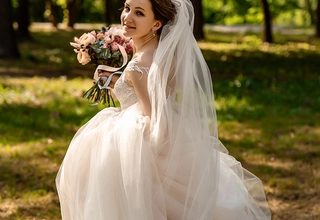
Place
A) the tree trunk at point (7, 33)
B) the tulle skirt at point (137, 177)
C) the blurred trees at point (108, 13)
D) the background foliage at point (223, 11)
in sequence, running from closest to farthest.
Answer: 1. the tulle skirt at point (137, 177)
2. the tree trunk at point (7, 33)
3. the blurred trees at point (108, 13)
4. the background foliage at point (223, 11)

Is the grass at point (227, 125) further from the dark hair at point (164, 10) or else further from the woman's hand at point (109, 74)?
the dark hair at point (164, 10)

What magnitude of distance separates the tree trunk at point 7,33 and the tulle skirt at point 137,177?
12200 millimetres

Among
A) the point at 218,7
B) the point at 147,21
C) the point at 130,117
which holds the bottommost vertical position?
the point at 218,7

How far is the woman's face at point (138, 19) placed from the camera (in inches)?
142

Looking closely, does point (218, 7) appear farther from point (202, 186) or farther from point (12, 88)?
point (202, 186)

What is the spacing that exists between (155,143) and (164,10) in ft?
2.62

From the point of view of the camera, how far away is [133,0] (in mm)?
3615

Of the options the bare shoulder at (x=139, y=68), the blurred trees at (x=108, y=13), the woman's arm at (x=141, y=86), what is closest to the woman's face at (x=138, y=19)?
the bare shoulder at (x=139, y=68)

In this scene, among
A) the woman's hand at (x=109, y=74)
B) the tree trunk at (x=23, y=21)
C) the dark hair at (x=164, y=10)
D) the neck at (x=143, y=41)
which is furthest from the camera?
the tree trunk at (x=23, y=21)

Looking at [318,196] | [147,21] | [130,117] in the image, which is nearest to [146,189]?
[130,117]

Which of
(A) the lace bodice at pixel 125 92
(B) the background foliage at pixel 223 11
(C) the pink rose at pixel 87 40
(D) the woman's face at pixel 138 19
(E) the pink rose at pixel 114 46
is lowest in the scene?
(B) the background foliage at pixel 223 11

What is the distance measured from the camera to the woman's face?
3615 mm

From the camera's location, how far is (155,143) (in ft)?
11.8

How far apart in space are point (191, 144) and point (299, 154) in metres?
3.72
